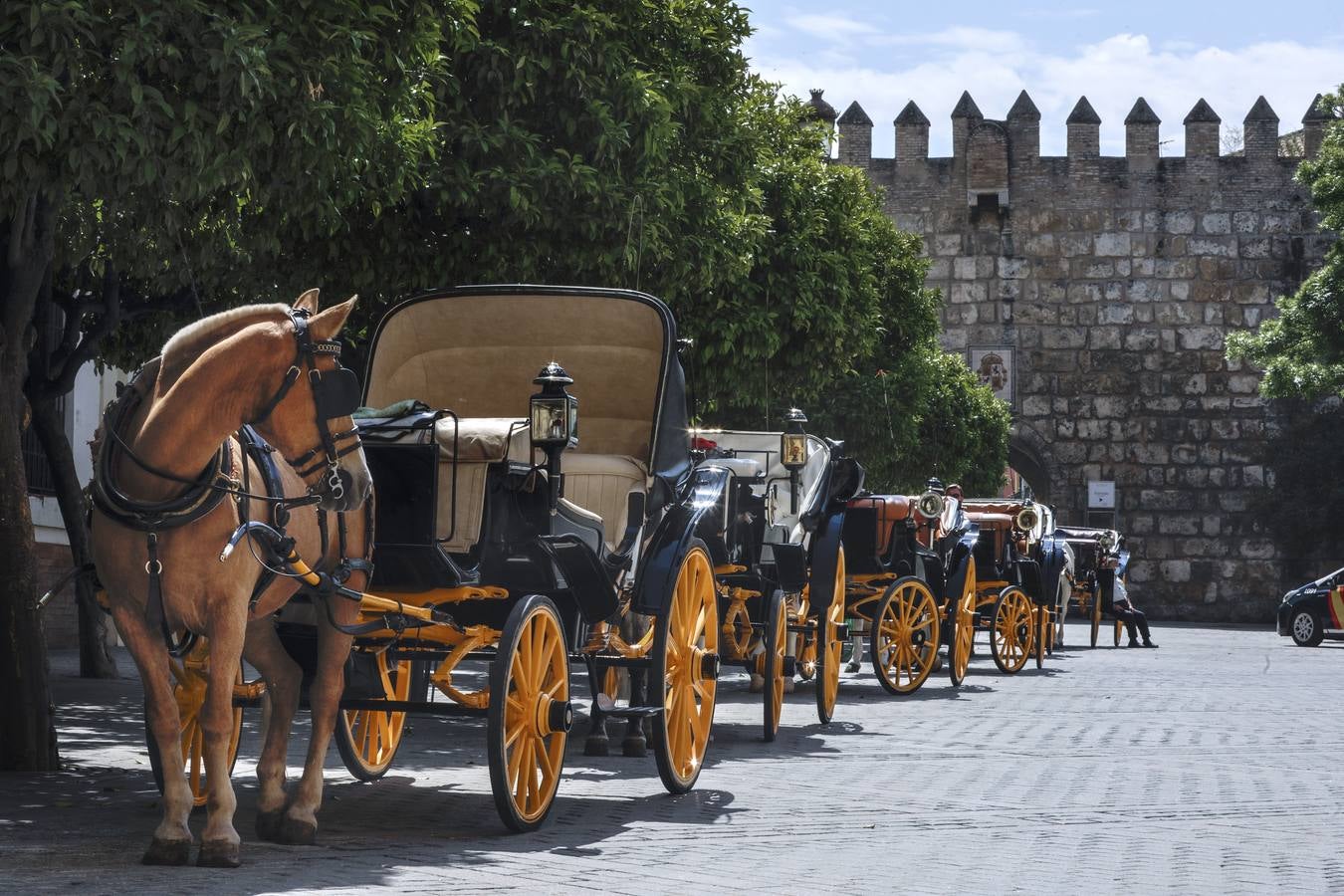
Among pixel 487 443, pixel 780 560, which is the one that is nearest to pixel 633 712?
pixel 487 443

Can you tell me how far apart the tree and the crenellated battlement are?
32.6 meters

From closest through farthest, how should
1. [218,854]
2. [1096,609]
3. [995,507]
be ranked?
[218,854] < [995,507] < [1096,609]

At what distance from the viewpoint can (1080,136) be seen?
139ft

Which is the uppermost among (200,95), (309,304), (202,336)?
(200,95)

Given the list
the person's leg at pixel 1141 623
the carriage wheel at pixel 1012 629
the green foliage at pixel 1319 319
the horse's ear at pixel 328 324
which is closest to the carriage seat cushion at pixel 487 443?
the horse's ear at pixel 328 324

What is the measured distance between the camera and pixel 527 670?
721 centimetres

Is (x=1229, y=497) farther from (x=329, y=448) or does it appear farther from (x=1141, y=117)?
(x=329, y=448)

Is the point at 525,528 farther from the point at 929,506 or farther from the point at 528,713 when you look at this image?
the point at 929,506

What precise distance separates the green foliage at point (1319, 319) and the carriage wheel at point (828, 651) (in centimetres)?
2058

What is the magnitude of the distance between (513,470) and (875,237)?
23072mm

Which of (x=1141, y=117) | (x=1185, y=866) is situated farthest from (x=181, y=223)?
→ (x=1141, y=117)

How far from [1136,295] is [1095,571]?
14.9 m

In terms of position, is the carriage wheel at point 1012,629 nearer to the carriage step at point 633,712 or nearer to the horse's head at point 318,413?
the carriage step at point 633,712

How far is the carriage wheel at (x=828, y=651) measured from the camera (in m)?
12.4
